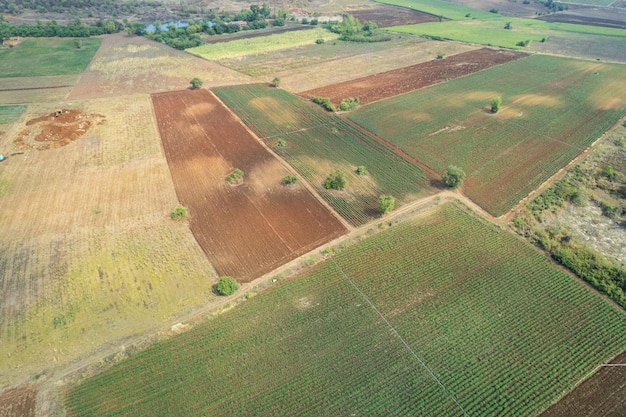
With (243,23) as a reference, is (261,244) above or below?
below

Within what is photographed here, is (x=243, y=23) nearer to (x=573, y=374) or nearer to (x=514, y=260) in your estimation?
(x=514, y=260)

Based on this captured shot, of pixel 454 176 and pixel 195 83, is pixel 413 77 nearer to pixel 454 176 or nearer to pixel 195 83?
pixel 454 176

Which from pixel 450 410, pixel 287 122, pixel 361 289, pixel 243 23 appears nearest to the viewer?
pixel 450 410

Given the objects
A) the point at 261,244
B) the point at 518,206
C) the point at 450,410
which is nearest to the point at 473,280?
the point at 450,410

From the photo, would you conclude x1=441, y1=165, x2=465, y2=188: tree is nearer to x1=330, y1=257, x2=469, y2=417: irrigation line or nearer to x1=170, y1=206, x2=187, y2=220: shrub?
x1=330, y1=257, x2=469, y2=417: irrigation line

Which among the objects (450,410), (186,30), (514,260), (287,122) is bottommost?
(450,410)

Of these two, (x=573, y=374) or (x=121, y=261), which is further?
(x=121, y=261)

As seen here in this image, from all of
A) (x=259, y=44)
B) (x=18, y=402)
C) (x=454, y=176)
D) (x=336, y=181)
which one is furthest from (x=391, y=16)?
(x=18, y=402)
